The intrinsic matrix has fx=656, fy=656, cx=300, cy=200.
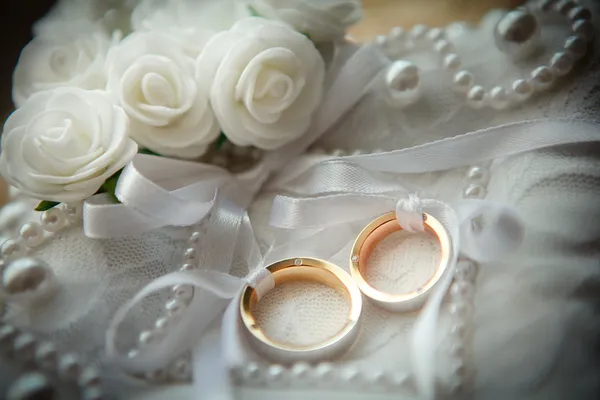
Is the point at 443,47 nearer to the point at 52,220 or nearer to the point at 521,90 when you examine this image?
the point at 521,90

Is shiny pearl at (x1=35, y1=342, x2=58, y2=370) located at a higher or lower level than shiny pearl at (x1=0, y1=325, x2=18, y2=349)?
higher

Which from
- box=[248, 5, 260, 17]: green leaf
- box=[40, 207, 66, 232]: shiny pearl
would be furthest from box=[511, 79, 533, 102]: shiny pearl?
box=[40, 207, 66, 232]: shiny pearl

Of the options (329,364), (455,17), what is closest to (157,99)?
(329,364)

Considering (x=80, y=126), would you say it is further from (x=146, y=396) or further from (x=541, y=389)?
(x=541, y=389)

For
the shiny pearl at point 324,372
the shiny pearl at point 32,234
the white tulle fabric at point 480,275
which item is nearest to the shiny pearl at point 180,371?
the white tulle fabric at point 480,275

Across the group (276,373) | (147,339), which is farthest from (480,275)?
(147,339)

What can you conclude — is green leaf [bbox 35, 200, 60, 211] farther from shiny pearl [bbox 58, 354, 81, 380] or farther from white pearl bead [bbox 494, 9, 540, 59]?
white pearl bead [bbox 494, 9, 540, 59]
